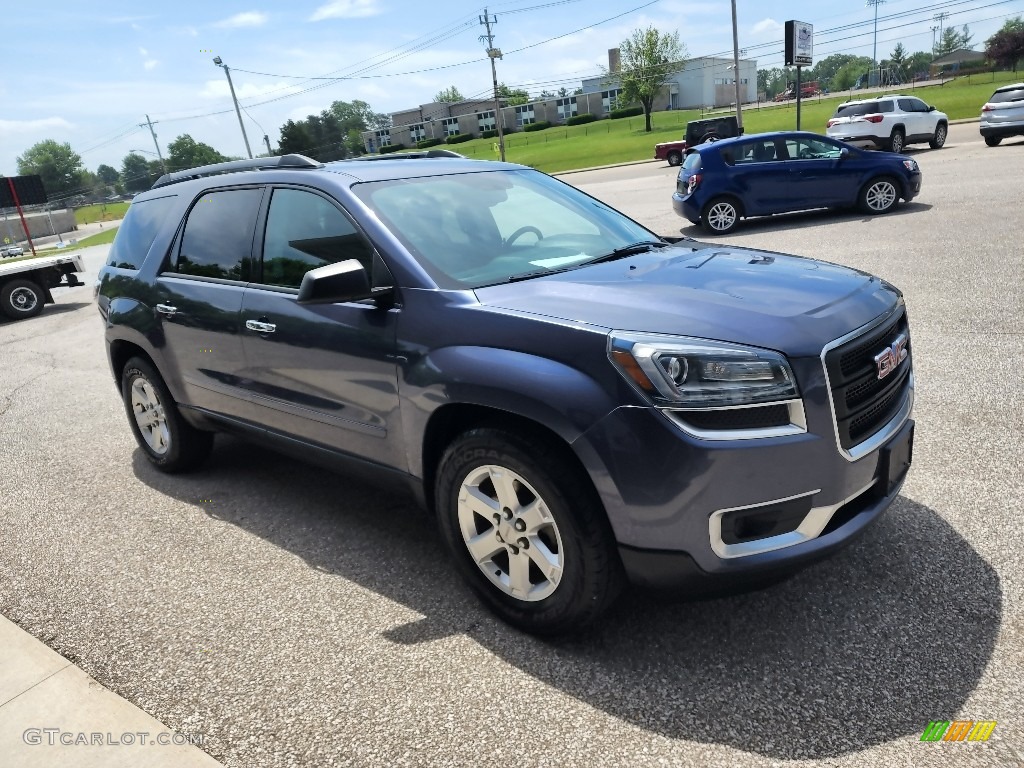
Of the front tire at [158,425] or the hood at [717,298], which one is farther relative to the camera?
the front tire at [158,425]

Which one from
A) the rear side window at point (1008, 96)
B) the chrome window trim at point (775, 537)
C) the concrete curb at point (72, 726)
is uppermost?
the chrome window trim at point (775, 537)

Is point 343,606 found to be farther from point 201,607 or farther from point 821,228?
point 821,228

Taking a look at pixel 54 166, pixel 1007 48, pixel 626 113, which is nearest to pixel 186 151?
pixel 54 166

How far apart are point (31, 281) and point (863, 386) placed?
15.4 meters

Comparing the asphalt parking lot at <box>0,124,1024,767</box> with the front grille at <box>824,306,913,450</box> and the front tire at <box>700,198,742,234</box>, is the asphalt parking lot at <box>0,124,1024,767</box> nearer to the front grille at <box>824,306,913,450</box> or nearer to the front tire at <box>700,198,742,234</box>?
the front grille at <box>824,306,913,450</box>

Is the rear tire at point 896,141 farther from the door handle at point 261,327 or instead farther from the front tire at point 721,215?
the door handle at point 261,327

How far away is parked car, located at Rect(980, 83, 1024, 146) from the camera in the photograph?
20.4 meters

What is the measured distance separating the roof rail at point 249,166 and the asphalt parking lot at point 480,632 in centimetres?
190

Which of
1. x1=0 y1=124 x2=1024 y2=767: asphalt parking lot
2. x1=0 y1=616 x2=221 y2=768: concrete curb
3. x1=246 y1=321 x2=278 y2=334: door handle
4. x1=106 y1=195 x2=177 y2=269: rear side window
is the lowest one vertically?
x1=0 y1=124 x2=1024 y2=767: asphalt parking lot

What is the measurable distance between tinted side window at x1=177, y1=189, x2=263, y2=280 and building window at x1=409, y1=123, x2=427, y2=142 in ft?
420

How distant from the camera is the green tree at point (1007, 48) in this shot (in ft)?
259

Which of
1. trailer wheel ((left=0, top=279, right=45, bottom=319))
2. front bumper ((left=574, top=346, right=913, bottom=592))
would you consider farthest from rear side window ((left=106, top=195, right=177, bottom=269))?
trailer wheel ((left=0, top=279, right=45, bottom=319))

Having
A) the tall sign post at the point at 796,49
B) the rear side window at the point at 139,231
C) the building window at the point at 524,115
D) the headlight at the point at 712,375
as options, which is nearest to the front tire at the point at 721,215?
the rear side window at the point at 139,231

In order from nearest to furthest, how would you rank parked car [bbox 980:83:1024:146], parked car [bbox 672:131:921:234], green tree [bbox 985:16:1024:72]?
parked car [bbox 672:131:921:234], parked car [bbox 980:83:1024:146], green tree [bbox 985:16:1024:72]
